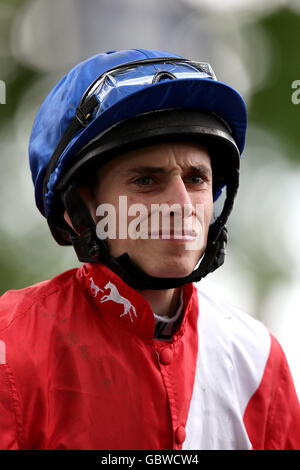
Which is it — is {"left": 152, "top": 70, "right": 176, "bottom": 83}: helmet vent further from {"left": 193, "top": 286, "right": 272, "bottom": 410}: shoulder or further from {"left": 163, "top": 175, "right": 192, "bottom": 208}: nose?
{"left": 193, "top": 286, "right": 272, "bottom": 410}: shoulder

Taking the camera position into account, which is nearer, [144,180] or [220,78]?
[144,180]

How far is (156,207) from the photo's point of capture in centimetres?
185

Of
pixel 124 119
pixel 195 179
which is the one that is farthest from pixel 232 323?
pixel 124 119

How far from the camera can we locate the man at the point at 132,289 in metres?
1.80

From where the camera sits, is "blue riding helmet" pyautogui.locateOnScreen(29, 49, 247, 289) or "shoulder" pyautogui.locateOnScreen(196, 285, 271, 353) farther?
"shoulder" pyautogui.locateOnScreen(196, 285, 271, 353)

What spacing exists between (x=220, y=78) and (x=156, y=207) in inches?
202

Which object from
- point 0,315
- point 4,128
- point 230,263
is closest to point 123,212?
point 0,315

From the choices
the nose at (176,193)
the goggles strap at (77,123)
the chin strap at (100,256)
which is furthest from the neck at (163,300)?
the goggles strap at (77,123)

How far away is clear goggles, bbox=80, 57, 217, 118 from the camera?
1.90 m

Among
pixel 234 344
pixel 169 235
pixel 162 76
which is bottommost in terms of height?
pixel 234 344

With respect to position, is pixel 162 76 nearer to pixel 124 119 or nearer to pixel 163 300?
pixel 124 119

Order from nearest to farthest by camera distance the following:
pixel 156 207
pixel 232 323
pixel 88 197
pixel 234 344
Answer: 1. pixel 156 207
2. pixel 88 197
3. pixel 234 344
4. pixel 232 323

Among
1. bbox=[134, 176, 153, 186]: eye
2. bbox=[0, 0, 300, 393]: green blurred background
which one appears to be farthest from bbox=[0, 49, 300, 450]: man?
bbox=[0, 0, 300, 393]: green blurred background

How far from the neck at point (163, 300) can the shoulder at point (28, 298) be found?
0.98ft
